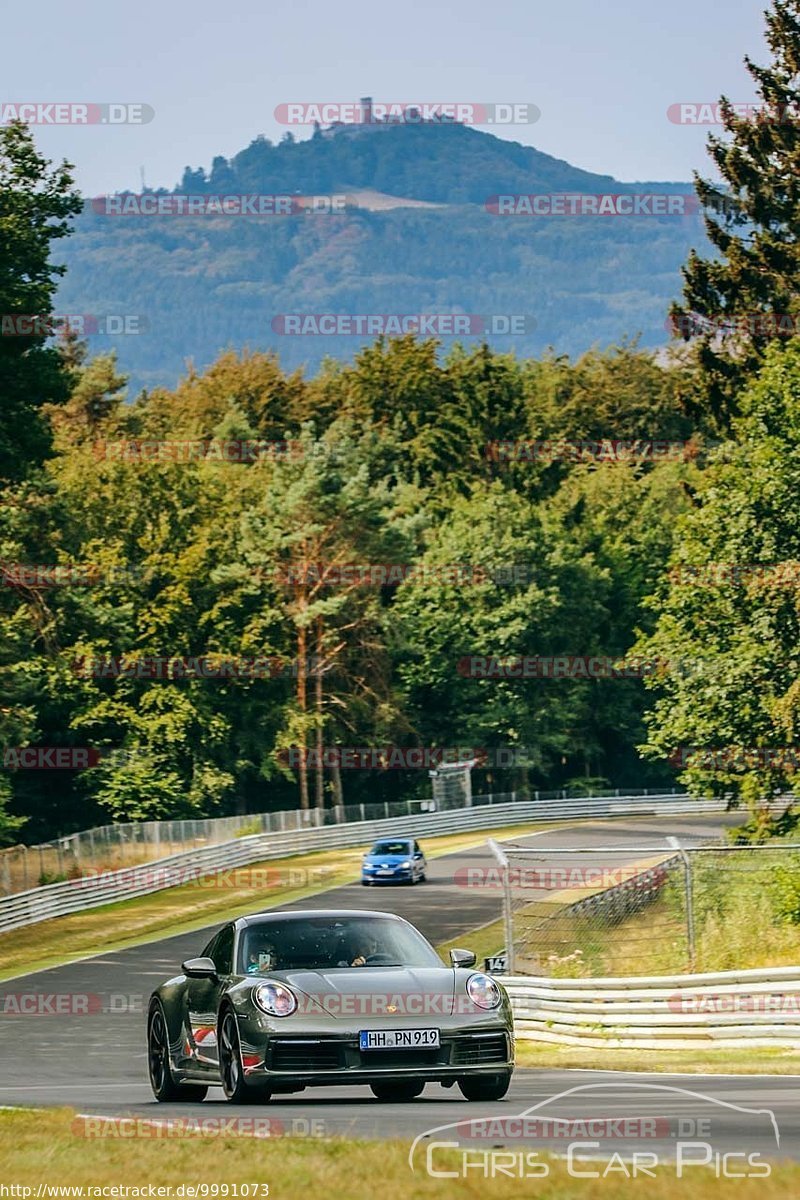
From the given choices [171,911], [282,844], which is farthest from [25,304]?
[282,844]

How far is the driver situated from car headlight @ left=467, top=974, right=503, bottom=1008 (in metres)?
1.38

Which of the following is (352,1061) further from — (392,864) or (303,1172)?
(392,864)

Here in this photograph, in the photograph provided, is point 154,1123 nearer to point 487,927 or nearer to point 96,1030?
point 96,1030

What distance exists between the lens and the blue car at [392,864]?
57.2 meters

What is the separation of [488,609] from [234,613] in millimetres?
16421

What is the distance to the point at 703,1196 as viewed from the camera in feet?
24.1

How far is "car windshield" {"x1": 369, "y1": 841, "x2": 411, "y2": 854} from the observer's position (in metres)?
57.8

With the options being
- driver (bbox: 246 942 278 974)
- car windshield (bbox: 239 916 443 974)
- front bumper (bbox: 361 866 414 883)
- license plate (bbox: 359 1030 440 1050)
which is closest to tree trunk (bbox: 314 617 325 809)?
front bumper (bbox: 361 866 414 883)

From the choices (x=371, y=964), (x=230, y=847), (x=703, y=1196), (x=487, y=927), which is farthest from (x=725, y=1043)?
(x=230, y=847)

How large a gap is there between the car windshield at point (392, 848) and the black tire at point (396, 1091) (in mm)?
43903

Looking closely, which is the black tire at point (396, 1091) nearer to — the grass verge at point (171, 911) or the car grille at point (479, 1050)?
the car grille at point (479, 1050)

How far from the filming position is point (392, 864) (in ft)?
188

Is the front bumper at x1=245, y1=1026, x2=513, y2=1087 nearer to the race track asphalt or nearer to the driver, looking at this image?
the race track asphalt

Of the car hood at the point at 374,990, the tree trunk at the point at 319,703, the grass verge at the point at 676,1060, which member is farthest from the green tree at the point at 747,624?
the tree trunk at the point at 319,703
